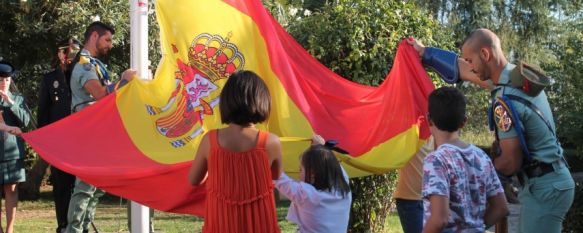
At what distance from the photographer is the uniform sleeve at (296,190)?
428 centimetres

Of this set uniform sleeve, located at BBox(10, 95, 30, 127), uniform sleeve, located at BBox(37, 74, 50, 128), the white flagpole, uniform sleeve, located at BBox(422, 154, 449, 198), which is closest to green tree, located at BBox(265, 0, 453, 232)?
the white flagpole

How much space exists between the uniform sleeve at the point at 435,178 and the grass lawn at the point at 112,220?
6.11 m

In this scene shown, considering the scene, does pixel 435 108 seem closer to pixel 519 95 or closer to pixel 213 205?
pixel 519 95

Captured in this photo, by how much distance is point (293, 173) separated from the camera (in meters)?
5.29

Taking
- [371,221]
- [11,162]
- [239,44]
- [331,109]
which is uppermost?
[239,44]

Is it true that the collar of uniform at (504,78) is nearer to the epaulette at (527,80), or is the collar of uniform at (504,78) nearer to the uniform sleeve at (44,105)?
the epaulette at (527,80)

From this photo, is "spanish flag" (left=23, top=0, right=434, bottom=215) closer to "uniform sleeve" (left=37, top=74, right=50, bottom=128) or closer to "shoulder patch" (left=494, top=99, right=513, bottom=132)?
"shoulder patch" (left=494, top=99, right=513, bottom=132)

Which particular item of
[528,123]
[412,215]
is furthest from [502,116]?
[412,215]

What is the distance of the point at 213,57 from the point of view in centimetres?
541

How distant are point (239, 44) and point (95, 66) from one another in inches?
68.0

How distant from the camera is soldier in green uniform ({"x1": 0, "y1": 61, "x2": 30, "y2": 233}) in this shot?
7707mm

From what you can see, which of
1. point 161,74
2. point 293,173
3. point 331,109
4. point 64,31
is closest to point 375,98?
point 331,109

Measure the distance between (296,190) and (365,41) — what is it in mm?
4061

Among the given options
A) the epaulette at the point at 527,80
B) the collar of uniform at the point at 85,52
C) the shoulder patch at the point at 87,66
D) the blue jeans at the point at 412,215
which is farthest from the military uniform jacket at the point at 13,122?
the epaulette at the point at 527,80
